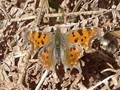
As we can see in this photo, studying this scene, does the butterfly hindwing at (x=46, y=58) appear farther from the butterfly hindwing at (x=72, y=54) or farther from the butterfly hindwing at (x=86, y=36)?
the butterfly hindwing at (x=86, y=36)

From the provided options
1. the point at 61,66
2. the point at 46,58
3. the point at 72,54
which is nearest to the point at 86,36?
the point at 72,54

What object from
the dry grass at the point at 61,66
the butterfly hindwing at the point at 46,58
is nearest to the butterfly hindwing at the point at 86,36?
the butterfly hindwing at the point at 46,58

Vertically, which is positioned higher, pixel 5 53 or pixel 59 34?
pixel 59 34

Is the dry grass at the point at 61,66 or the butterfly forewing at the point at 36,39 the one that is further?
the dry grass at the point at 61,66

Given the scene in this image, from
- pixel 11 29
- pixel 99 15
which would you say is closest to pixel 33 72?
pixel 11 29

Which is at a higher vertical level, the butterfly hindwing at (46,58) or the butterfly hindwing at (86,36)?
the butterfly hindwing at (86,36)

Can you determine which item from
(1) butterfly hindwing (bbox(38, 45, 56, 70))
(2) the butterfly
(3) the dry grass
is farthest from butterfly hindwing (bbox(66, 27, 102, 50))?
(3) the dry grass

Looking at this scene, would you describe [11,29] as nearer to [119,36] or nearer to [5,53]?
[5,53]

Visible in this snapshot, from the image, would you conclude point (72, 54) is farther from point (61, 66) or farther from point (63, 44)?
point (61, 66)
